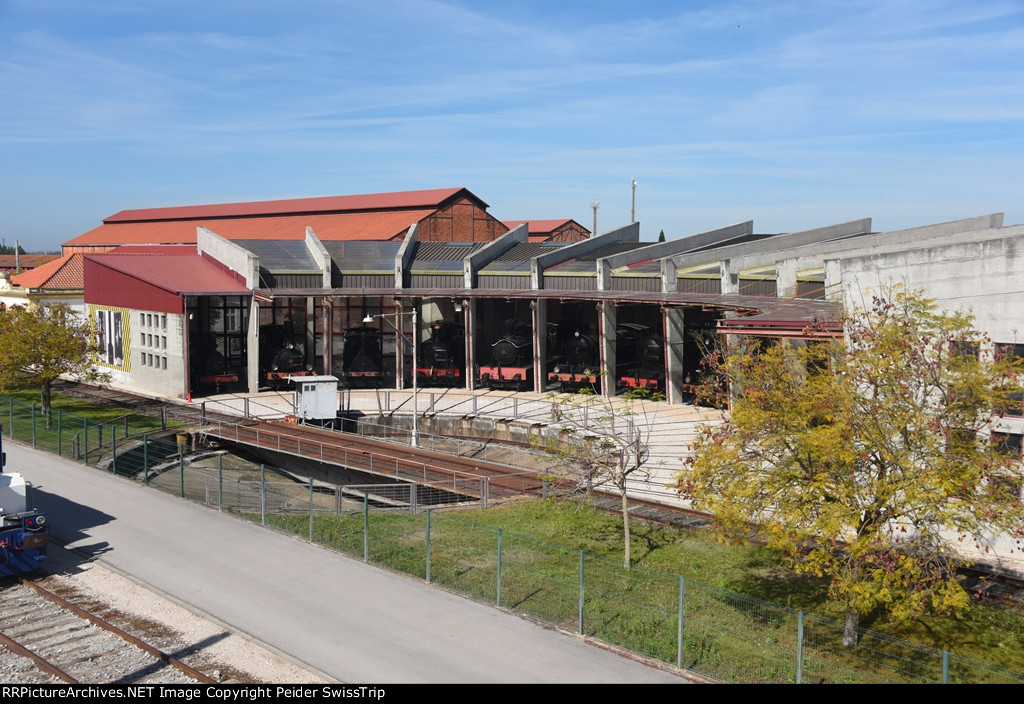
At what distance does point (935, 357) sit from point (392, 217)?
207ft

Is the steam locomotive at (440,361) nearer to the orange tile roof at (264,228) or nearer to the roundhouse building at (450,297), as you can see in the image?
the roundhouse building at (450,297)

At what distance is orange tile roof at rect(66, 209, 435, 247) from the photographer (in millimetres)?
75750

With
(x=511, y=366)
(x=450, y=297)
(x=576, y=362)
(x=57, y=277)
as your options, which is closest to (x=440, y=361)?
(x=450, y=297)

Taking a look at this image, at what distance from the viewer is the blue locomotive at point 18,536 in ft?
68.9

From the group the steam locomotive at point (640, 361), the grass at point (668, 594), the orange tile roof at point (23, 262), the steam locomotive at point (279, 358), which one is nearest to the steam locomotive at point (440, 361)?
the steam locomotive at point (279, 358)

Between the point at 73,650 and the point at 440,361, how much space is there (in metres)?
37.0

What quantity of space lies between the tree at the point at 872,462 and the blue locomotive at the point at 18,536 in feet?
48.8

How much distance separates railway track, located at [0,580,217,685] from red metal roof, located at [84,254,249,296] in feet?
101

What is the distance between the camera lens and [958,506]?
50.9 ft

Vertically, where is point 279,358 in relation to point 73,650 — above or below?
above

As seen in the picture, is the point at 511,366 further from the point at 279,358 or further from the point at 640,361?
the point at 279,358

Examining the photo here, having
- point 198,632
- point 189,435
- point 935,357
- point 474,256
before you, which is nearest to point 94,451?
point 189,435

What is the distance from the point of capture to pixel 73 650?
1736 cm
